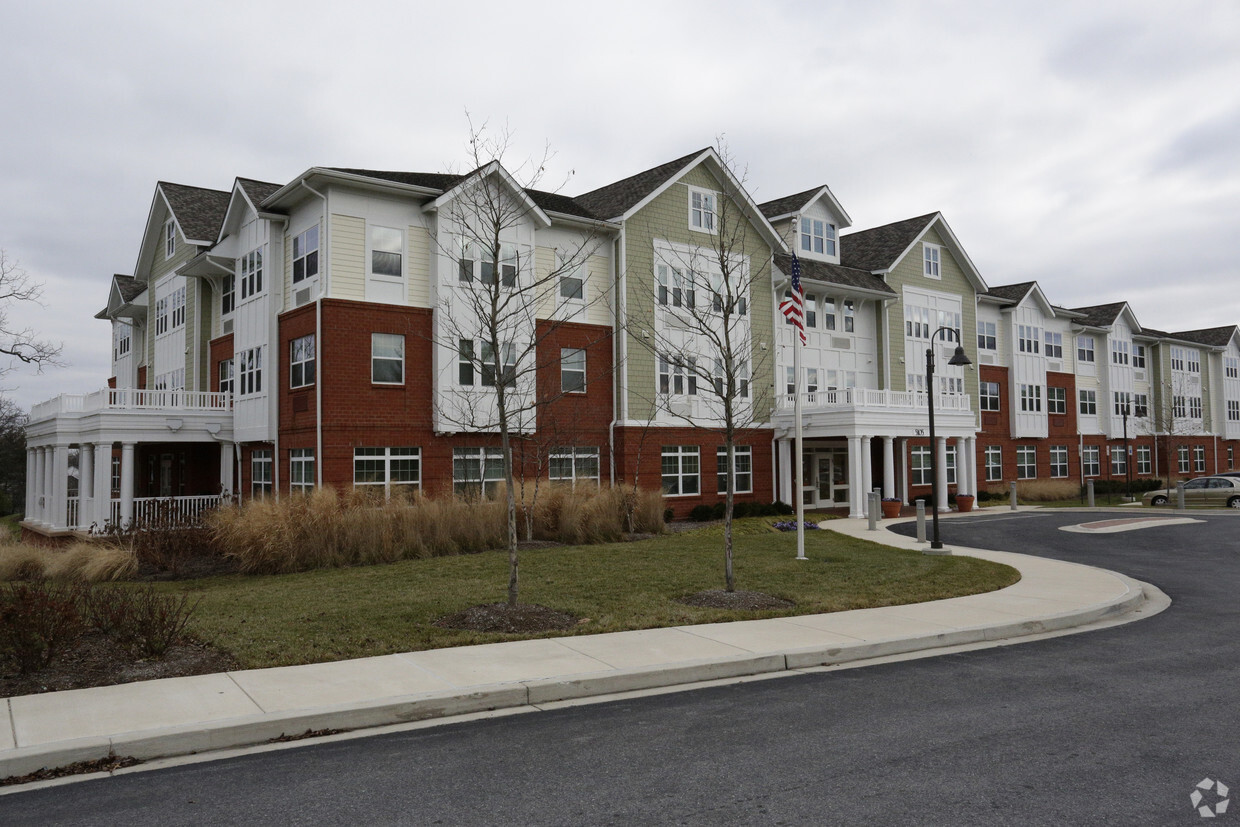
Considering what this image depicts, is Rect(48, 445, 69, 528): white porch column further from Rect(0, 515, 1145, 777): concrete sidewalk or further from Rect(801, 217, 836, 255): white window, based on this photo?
Rect(801, 217, 836, 255): white window

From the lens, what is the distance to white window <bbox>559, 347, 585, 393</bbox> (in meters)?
29.0

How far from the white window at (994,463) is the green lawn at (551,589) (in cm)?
2608

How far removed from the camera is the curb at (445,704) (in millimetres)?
6203

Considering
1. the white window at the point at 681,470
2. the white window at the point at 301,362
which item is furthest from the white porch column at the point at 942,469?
the white window at the point at 301,362

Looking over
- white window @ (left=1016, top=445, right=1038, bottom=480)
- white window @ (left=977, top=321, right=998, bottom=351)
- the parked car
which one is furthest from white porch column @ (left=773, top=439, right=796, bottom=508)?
white window @ (left=1016, top=445, right=1038, bottom=480)

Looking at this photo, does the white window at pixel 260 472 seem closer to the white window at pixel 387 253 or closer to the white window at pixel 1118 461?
the white window at pixel 387 253

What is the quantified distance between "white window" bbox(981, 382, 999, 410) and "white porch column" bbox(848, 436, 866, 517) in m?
15.4

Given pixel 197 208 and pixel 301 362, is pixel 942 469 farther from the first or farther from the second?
pixel 197 208

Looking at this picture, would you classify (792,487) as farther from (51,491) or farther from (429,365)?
(51,491)

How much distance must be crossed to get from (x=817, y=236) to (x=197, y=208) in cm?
2554

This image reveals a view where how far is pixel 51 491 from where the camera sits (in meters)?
32.2

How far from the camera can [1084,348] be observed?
52500mm

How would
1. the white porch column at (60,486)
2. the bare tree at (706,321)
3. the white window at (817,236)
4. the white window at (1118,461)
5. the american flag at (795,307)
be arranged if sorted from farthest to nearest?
1. the white window at (1118,461)
2. the white window at (817,236)
3. the bare tree at (706,321)
4. the white porch column at (60,486)
5. the american flag at (795,307)

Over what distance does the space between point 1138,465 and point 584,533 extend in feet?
161
